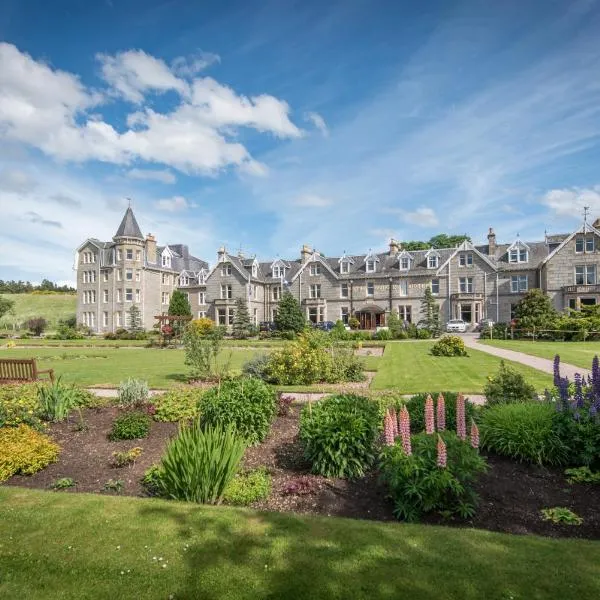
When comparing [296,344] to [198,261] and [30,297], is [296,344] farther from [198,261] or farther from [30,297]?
[30,297]

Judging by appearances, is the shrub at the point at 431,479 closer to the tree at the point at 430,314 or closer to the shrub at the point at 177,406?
the shrub at the point at 177,406

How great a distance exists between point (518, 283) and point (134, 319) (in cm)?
4279

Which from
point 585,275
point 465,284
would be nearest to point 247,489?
point 465,284

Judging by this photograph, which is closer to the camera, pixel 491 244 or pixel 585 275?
pixel 585 275

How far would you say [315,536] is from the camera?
4.65 metres

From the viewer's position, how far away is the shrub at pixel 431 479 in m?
5.36

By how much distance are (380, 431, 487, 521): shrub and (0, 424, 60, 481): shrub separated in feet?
17.9

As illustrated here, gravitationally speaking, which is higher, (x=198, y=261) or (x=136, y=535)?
(x=198, y=261)

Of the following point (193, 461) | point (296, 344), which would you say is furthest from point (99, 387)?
point (193, 461)

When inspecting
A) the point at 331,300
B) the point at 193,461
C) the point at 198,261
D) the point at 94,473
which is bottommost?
the point at 94,473

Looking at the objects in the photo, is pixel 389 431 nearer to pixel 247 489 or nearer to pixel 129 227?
pixel 247 489

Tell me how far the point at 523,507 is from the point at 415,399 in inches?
127

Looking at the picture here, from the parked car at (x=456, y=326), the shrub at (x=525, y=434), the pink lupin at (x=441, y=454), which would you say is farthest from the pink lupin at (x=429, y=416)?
the parked car at (x=456, y=326)

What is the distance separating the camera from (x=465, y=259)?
1967 inches
